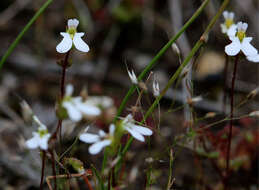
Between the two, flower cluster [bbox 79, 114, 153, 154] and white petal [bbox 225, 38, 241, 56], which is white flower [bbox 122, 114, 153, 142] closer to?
flower cluster [bbox 79, 114, 153, 154]

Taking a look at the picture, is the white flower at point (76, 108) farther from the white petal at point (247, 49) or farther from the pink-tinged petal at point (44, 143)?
the white petal at point (247, 49)

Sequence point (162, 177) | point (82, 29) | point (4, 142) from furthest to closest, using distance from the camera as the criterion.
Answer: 1. point (82, 29)
2. point (4, 142)
3. point (162, 177)

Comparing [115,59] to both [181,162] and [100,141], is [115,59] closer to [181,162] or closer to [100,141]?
[181,162]

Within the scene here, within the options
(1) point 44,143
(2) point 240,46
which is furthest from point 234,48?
(1) point 44,143

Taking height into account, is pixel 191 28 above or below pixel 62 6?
below

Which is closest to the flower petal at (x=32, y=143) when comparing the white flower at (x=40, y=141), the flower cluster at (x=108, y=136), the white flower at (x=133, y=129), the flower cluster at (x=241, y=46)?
the white flower at (x=40, y=141)

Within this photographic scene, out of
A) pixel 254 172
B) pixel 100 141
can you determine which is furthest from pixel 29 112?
pixel 254 172

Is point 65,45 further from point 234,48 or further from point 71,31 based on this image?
point 234,48
